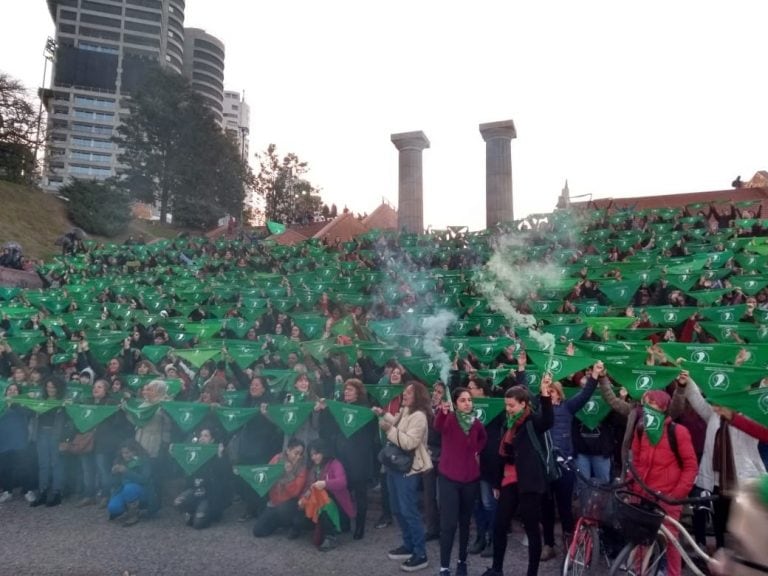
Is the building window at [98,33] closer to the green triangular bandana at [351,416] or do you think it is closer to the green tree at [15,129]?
the green tree at [15,129]

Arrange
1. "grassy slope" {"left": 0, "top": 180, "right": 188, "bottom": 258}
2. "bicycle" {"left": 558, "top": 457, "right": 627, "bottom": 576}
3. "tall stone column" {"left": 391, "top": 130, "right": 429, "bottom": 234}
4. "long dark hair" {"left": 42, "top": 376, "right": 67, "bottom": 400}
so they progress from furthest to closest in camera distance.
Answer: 1. "grassy slope" {"left": 0, "top": 180, "right": 188, "bottom": 258}
2. "tall stone column" {"left": 391, "top": 130, "right": 429, "bottom": 234}
3. "long dark hair" {"left": 42, "top": 376, "right": 67, "bottom": 400}
4. "bicycle" {"left": 558, "top": 457, "right": 627, "bottom": 576}

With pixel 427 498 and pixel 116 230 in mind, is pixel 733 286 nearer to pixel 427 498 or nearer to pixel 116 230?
pixel 427 498

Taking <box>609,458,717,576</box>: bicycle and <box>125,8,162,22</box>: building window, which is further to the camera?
<box>125,8,162,22</box>: building window

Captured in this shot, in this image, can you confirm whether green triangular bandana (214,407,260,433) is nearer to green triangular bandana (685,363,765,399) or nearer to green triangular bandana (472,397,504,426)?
green triangular bandana (472,397,504,426)

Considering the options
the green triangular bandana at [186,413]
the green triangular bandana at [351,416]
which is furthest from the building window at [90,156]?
the green triangular bandana at [351,416]

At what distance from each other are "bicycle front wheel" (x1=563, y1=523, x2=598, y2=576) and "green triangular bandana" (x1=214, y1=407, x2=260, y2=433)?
4067 mm

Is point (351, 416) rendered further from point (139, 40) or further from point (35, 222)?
point (139, 40)

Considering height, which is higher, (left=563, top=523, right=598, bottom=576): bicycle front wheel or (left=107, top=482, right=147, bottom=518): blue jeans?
(left=563, top=523, right=598, bottom=576): bicycle front wheel

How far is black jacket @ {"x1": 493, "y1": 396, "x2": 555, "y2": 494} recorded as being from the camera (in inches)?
201

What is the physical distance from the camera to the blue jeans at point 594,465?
249 inches

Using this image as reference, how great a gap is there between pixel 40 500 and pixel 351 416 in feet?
14.2

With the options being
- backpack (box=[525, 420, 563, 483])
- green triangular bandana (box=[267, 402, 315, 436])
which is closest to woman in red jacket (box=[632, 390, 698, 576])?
backpack (box=[525, 420, 563, 483])

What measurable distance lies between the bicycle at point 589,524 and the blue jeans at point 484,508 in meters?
1.38

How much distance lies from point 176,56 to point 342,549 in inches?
4130
